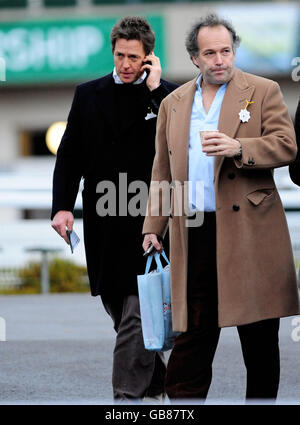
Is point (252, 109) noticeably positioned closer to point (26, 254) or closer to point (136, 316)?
point (136, 316)

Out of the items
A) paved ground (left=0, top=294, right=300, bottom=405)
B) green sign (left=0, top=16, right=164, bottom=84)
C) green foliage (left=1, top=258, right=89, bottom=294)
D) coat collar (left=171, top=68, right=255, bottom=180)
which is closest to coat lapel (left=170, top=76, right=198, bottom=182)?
coat collar (left=171, top=68, right=255, bottom=180)

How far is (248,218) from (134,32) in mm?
1298

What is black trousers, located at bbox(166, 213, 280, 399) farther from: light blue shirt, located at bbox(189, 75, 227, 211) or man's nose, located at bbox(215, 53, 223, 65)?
man's nose, located at bbox(215, 53, 223, 65)

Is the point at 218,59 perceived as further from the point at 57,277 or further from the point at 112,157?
the point at 57,277

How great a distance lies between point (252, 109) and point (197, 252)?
2.19 feet

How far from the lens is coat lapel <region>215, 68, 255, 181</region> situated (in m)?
4.77

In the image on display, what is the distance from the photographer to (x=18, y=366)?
25.0ft

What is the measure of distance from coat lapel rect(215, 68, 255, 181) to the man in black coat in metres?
0.78

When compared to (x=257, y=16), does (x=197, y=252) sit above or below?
below

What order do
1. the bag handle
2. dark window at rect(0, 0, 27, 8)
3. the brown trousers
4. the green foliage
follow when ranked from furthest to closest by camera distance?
dark window at rect(0, 0, 27, 8)
the green foliage
the brown trousers
the bag handle

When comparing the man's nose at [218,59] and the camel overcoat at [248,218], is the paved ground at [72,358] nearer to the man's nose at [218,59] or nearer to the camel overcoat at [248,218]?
the camel overcoat at [248,218]

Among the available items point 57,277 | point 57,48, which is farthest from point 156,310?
point 57,48

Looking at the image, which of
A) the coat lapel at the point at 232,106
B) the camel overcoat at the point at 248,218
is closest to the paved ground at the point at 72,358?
the camel overcoat at the point at 248,218
